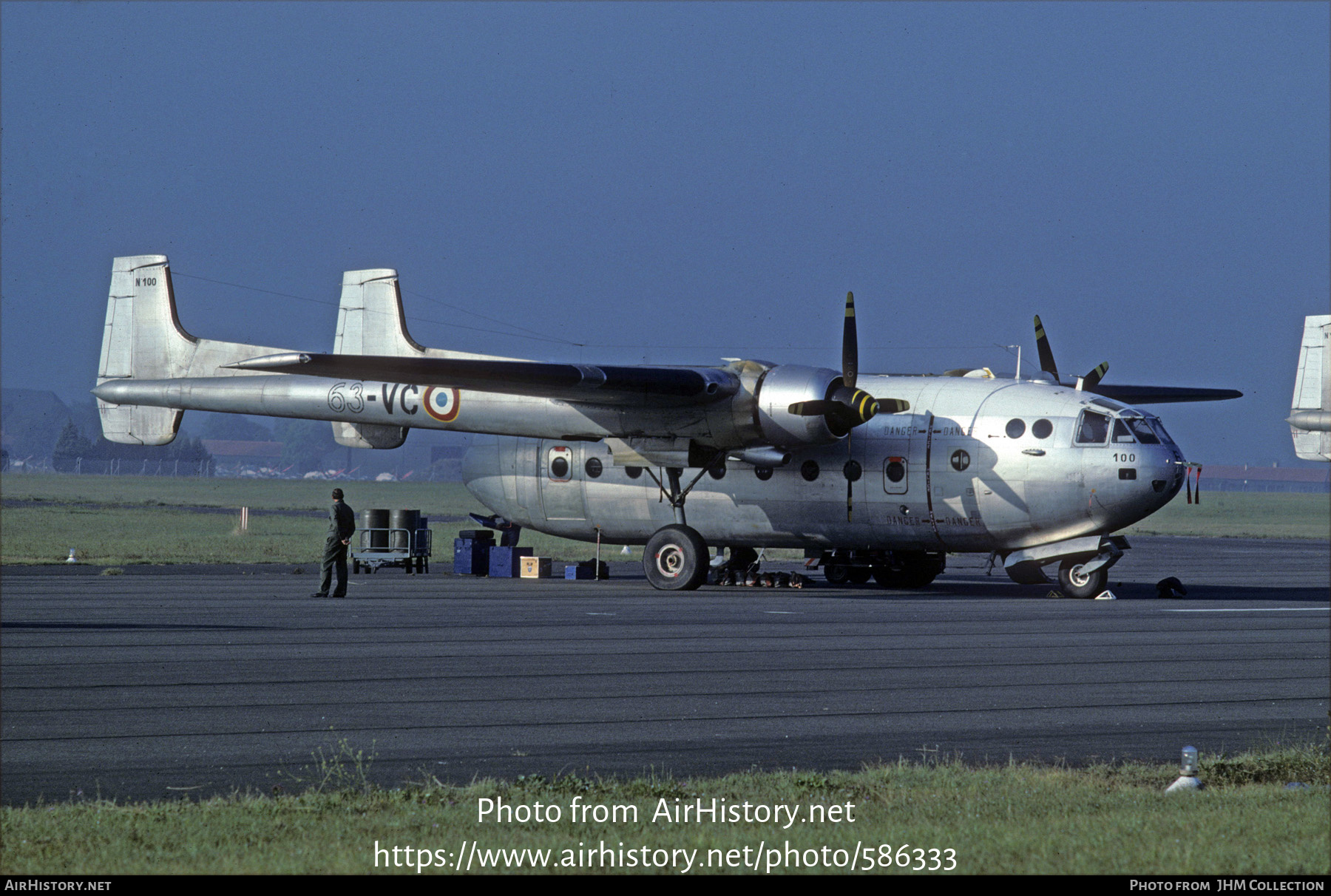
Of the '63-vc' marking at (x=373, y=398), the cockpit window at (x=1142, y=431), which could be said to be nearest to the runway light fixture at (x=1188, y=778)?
the cockpit window at (x=1142, y=431)

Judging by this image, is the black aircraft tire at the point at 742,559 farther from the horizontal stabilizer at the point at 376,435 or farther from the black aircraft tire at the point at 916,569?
the horizontal stabilizer at the point at 376,435

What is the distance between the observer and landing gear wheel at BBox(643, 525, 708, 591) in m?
28.0

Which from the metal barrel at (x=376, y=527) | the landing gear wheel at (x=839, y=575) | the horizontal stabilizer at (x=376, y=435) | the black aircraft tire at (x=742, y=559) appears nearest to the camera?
the horizontal stabilizer at (x=376, y=435)

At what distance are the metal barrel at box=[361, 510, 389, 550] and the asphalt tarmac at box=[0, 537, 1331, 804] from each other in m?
9.24

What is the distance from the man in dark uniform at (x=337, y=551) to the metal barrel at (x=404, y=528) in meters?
8.78

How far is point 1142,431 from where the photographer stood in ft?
84.5

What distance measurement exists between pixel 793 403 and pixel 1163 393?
46.9 ft

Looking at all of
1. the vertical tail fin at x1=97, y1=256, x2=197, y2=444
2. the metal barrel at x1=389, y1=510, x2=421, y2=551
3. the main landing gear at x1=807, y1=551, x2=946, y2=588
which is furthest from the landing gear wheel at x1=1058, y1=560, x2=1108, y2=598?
the vertical tail fin at x1=97, y1=256, x2=197, y2=444

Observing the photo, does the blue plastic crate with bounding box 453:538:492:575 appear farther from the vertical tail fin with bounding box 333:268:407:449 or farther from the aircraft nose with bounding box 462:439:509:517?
the vertical tail fin with bounding box 333:268:407:449

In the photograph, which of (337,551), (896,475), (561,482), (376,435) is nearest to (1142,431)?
(896,475)

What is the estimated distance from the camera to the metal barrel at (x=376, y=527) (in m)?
34.7

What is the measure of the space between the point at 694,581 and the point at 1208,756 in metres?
18.4

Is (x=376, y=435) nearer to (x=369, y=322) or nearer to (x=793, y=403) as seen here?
(x=369, y=322)

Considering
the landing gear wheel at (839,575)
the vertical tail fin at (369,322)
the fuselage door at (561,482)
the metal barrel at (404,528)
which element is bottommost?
the landing gear wheel at (839,575)
